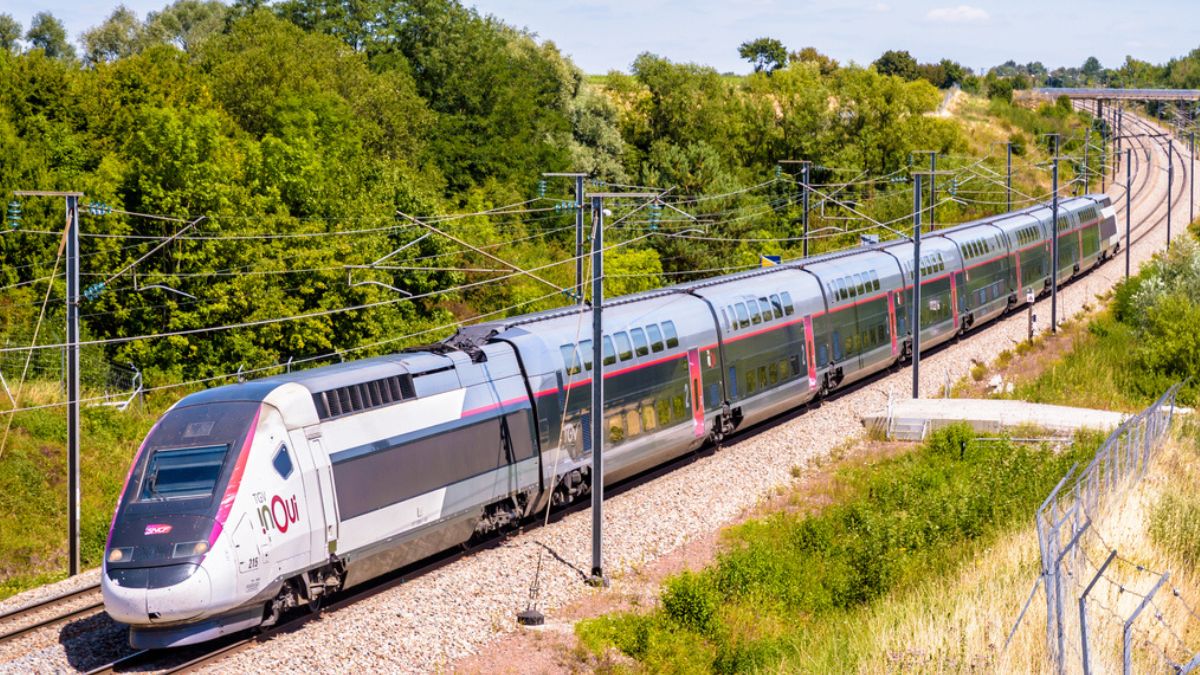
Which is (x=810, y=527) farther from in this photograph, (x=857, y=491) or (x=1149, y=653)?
(x=1149, y=653)

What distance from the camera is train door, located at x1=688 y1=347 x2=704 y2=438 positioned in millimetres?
31391

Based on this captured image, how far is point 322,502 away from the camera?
67.2 ft

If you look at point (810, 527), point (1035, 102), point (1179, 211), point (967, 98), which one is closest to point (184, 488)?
point (810, 527)

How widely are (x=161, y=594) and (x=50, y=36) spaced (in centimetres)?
13310

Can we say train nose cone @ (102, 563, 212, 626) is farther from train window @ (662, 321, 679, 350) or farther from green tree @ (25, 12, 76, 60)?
green tree @ (25, 12, 76, 60)

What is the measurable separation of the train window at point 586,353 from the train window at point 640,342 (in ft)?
5.67

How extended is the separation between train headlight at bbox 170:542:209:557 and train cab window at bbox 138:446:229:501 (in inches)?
32.4

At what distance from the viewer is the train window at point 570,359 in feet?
88.6

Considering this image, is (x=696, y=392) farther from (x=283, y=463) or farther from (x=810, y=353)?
(x=283, y=463)

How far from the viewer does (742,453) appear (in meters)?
33.4

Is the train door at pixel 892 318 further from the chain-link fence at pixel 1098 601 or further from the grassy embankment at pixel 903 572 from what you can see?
the chain-link fence at pixel 1098 601

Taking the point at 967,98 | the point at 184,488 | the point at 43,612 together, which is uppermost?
the point at 967,98

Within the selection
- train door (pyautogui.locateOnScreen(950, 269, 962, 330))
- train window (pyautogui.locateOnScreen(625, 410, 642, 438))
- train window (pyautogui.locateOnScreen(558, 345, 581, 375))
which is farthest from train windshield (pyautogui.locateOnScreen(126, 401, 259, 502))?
train door (pyautogui.locateOnScreen(950, 269, 962, 330))

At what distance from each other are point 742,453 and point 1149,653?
16.8 metres
